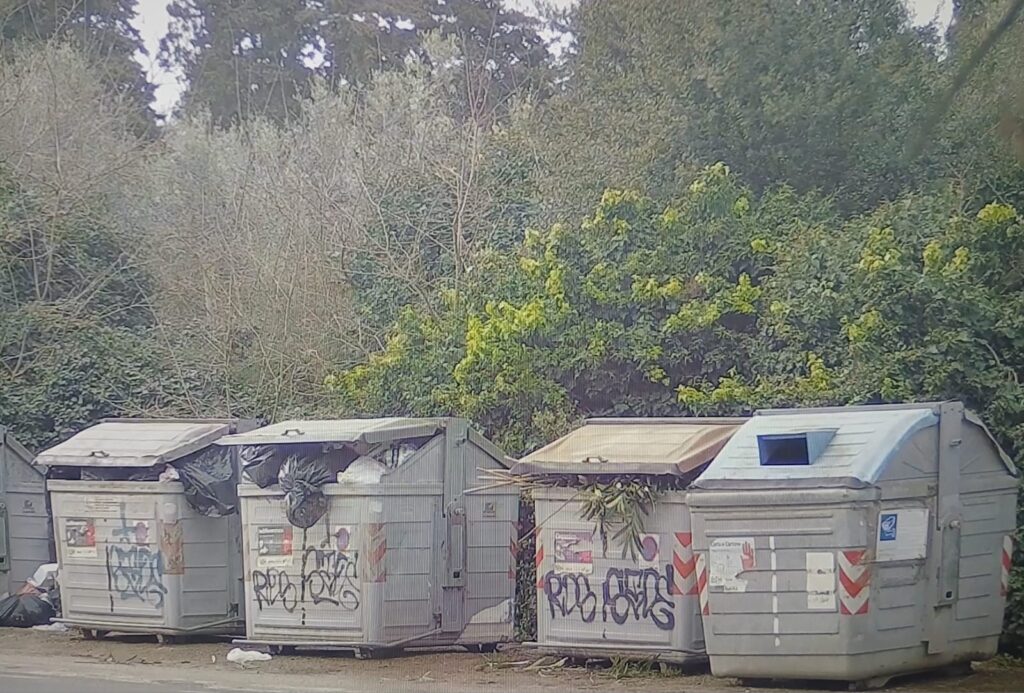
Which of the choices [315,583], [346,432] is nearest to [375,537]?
[315,583]

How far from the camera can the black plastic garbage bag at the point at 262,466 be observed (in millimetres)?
11992

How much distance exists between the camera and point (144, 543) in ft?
41.8

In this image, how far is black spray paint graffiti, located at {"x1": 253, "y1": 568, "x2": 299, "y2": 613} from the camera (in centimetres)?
1179

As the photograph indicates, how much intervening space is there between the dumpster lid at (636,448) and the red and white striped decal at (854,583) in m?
1.61

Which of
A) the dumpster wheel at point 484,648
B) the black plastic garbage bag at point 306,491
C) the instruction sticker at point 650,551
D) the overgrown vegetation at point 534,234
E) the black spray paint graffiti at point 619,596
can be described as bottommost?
the dumpster wheel at point 484,648

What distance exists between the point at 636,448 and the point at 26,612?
7.08 meters

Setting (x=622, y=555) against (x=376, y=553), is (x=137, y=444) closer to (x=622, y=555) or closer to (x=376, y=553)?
(x=376, y=553)

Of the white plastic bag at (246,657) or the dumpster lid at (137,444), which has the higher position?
the dumpster lid at (137,444)

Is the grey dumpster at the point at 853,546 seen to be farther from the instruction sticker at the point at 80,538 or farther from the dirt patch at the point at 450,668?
the instruction sticker at the point at 80,538

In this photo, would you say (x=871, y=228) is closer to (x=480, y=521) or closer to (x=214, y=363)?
(x=480, y=521)

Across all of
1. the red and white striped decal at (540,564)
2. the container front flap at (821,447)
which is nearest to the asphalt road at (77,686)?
the red and white striped decal at (540,564)

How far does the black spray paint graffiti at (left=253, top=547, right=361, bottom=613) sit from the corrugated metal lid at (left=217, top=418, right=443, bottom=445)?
0.92 metres

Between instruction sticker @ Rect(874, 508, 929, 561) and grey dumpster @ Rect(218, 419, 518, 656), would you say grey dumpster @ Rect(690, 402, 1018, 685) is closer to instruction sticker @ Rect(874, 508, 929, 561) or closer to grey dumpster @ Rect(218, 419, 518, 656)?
instruction sticker @ Rect(874, 508, 929, 561)

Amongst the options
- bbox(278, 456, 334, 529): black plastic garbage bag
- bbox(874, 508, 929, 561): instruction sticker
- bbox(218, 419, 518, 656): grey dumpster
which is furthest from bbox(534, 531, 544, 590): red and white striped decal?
bbox(874, 508, 929, 561): instruction sticker
